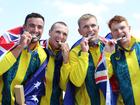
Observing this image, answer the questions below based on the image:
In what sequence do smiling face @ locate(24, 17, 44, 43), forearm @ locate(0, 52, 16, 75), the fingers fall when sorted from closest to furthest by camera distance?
forearm @ locate(0, 52, 16, 75)
the fingers
smiling face @ locate(24, 17, 44, 43)

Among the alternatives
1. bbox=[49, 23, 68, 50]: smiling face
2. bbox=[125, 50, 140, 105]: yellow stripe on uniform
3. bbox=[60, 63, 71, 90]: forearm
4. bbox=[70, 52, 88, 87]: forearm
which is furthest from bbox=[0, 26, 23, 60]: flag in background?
bbox=[125, 50, 140, 105]: yellow stripe on uniform

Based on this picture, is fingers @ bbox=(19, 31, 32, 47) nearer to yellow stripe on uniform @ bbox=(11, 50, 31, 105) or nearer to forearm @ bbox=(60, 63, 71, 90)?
yellow stripe on uniform @ bbox=(11, 50, 31, 105)

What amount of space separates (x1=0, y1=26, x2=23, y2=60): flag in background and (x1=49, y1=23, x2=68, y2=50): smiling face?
1.87ft

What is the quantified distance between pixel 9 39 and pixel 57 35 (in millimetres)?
832

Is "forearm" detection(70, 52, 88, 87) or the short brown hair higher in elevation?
the short brown hair

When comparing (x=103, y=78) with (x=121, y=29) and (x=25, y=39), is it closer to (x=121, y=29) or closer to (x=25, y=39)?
(x=121, y=29)

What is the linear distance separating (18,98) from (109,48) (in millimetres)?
1879

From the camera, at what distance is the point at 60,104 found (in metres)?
7.04

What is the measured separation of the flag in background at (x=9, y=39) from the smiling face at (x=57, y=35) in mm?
570

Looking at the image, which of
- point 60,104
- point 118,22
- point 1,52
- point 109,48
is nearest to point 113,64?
point 109,48

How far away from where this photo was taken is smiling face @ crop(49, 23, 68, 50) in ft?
22.9

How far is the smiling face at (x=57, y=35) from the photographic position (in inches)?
274

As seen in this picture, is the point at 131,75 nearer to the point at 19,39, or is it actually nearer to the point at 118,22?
the point at 118,22

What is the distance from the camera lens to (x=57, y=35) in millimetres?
7000
